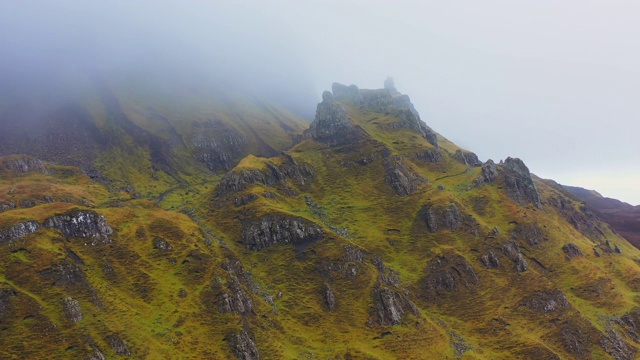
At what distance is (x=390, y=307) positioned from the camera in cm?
14200

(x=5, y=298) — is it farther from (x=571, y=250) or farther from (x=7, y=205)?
(x=571, y=250)

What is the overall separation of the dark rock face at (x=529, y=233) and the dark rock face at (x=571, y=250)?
900 cm

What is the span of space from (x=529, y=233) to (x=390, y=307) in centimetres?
7637

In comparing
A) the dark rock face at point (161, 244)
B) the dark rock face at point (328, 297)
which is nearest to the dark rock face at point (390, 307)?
the dark rock face at point (328, 297)

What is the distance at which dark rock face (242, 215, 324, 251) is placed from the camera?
170875 millimetres

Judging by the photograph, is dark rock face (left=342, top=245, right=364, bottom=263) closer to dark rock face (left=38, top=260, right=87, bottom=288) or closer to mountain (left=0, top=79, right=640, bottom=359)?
mountain (left=0, top=79, right=640, bottom=359)

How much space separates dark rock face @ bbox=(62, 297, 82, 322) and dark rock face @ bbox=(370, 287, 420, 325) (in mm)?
81414

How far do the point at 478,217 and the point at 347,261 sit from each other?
66.6m

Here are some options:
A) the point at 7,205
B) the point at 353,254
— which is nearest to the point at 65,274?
the point at 7,205

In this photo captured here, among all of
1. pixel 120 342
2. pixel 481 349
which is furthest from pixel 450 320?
pixel 120 342

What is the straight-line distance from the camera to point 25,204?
546 ft

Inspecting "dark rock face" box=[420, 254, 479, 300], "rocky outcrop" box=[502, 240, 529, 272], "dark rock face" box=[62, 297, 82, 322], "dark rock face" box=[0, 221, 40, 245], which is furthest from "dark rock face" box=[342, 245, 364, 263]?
"dark rock face" box=[0, 221, 40, 245]

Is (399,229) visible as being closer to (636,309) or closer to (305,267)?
(305,267)

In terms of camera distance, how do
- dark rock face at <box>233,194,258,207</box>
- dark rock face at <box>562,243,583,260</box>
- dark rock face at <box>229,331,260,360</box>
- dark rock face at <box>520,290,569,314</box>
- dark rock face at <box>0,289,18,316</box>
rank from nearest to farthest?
dark rock face at <box>0,289,18,316</box>
dark rock face at <box>229,331,260,360</box>
dark rock face at <box>520,290,569,314</box>
dark rock face at <box>562,243,583,260</box>
dark rock face at <box>233,194,258,207</box>
